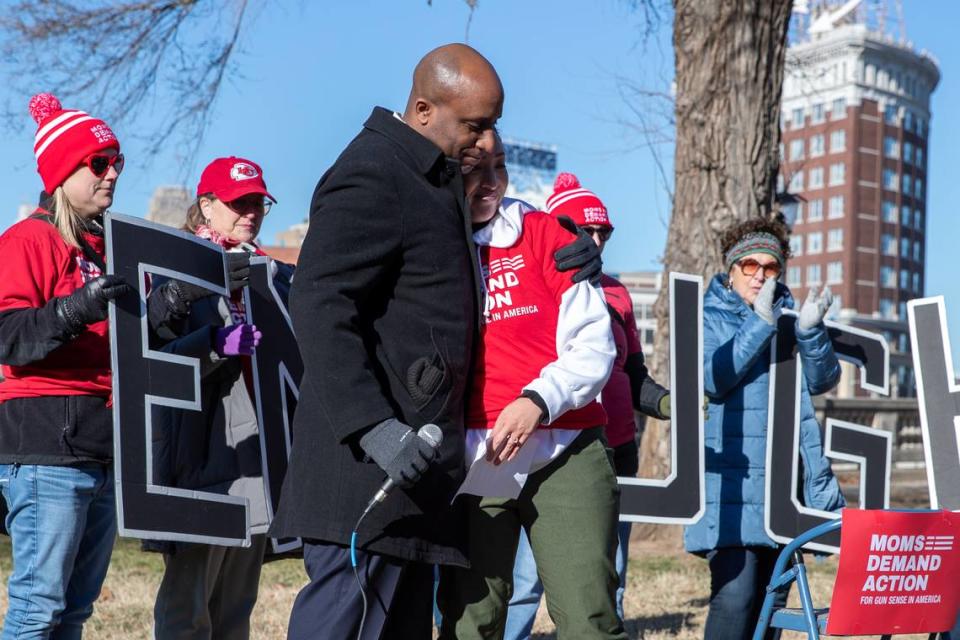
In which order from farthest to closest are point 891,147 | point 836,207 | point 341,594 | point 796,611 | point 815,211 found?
point 815,211 < point 891,147 < point 836,207 < point 796,611 < point 341,594

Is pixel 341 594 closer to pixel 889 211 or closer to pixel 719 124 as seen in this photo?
pixel 719 124

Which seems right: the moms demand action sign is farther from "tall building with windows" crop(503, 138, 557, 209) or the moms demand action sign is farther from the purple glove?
"tall building with windows" crop(503, 138, 557, 209)

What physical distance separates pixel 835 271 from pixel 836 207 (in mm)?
6110

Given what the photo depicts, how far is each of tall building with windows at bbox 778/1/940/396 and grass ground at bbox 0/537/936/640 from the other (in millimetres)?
103810

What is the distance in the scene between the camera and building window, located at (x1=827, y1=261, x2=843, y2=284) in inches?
4404

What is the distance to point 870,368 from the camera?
597 centimetres

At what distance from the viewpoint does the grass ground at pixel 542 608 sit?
652cm

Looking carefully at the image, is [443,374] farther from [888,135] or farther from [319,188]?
[888,135]

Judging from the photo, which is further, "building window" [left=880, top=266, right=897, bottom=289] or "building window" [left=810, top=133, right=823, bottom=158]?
"building window" [left=880, top=266, right=897, bottom=289]

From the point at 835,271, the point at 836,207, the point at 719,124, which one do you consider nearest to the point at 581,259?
the point at 719,124

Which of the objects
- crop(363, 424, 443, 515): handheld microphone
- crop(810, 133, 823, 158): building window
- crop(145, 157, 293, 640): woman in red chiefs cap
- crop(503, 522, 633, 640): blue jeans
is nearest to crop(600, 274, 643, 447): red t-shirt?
crop(503, 522, 633, 640): blue jeans

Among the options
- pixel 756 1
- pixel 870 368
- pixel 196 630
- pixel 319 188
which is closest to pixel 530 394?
pixel 319 188

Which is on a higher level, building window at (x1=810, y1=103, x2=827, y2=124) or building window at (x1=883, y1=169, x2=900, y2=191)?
building window at (x1=810, y1=103, x2=827, y2=124)

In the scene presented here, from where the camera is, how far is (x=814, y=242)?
11431 cm
